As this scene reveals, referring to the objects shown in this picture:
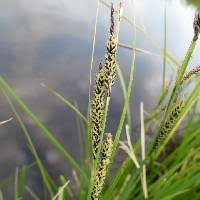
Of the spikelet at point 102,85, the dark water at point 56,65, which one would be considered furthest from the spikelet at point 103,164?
the dark water at point 56,65

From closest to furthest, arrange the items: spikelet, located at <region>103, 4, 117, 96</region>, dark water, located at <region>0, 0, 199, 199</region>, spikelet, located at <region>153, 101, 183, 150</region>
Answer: spikelet, located at <region>103, 4, 117, 96</region> < spikelet, located at <region>153, 101, 183, 150</region> < dark water, located at <region>0, 0, 199, 199</region>

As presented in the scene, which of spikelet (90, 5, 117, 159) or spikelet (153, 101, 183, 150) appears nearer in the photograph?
spikelet (90, 5, 117, 159)

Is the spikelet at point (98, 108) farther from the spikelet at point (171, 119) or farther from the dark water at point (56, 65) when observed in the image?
the dark water at point (56, 65)

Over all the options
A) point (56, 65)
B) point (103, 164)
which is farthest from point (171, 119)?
point (56, 65)

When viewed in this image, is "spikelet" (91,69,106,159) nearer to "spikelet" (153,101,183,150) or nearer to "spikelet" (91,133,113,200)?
"spikelet" (91,133,113,200)

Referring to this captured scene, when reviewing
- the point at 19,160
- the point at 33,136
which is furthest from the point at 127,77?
the point at 19,160

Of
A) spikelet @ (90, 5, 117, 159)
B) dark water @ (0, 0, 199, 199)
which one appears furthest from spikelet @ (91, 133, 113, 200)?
dark water @ (0, 0, 199, 199)

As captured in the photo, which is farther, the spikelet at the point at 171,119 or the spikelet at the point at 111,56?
the spikelet at the point at 171,119
